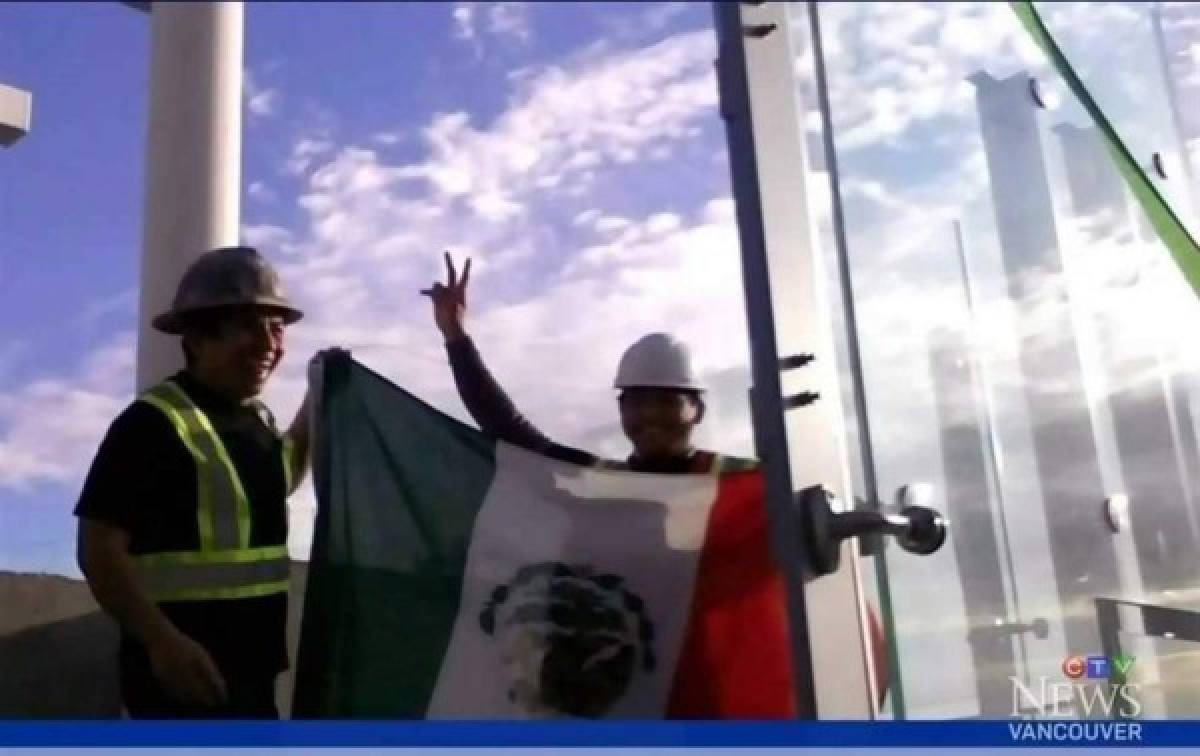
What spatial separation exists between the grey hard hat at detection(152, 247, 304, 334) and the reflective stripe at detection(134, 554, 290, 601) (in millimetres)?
347

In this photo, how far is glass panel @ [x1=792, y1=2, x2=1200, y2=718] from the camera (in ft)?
4.82

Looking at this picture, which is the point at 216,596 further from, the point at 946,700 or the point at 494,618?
the point at 946,700

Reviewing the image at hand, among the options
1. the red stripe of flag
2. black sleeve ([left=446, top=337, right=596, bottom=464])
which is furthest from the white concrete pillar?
the red stripe of flag

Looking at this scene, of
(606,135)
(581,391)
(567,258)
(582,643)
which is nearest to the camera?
(582,643)

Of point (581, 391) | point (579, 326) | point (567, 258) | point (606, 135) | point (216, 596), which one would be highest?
point (606, 135)

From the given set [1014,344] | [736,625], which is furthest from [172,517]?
[1014,344]

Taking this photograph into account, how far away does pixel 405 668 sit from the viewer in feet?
5.01

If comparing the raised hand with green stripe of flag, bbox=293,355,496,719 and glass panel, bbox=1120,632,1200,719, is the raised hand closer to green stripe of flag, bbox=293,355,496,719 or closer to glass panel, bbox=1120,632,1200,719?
green stripe of flag, bbox=293,355,496,719

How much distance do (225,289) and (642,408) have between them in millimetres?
617

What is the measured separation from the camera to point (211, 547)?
1.54 m

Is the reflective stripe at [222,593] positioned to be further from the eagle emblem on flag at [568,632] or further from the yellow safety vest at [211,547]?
the eagle emblem on flag at [568,632]

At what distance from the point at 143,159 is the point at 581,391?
849mm

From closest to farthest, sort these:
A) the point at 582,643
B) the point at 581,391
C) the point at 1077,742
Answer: the point at 1077,742 → the point at 582,643 → the point at 581,391

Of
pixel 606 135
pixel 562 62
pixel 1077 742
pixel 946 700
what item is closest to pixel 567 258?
pixel 606 135
